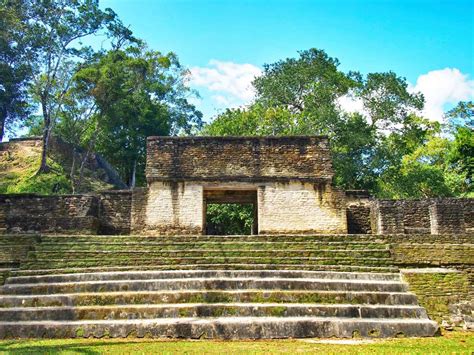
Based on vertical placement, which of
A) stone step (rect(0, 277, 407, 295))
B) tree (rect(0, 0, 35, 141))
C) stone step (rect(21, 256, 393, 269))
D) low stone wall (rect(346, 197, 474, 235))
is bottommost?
stone step (rect(0, 277, 407, 295))

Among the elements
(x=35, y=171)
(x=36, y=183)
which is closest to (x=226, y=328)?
(x=36, y=183)

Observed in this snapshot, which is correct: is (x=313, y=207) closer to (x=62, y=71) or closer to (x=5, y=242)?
(x=5, y=242)

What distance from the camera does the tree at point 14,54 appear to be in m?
19.8

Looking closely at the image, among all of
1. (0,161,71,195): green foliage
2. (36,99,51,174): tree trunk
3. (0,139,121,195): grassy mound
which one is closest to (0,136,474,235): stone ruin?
(0,161,71,195): green foliage

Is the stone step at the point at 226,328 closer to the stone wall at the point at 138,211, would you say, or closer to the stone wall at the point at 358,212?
the stone wall at the point at 138,211

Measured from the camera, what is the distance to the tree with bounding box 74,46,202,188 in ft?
67.9

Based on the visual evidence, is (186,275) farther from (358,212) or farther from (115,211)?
(358,212)

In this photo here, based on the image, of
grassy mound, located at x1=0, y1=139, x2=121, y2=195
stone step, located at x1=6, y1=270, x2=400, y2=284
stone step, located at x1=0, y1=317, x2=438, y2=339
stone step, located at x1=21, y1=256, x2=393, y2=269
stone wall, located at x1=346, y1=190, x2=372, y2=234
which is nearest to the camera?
stone step, located at x1=0, y1=317, x2=438, y2=339

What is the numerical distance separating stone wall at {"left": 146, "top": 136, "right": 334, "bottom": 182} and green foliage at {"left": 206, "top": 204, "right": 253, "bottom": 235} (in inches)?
270

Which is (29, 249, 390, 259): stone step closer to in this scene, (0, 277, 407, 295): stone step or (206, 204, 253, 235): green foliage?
(0, 277, 407, 295): stone step

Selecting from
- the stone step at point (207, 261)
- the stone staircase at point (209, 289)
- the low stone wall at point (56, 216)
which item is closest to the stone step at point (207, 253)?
the stone staircase at point (209, 289)

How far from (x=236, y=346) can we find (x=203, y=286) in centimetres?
176

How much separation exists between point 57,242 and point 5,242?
985mm

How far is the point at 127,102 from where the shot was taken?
2245cm
